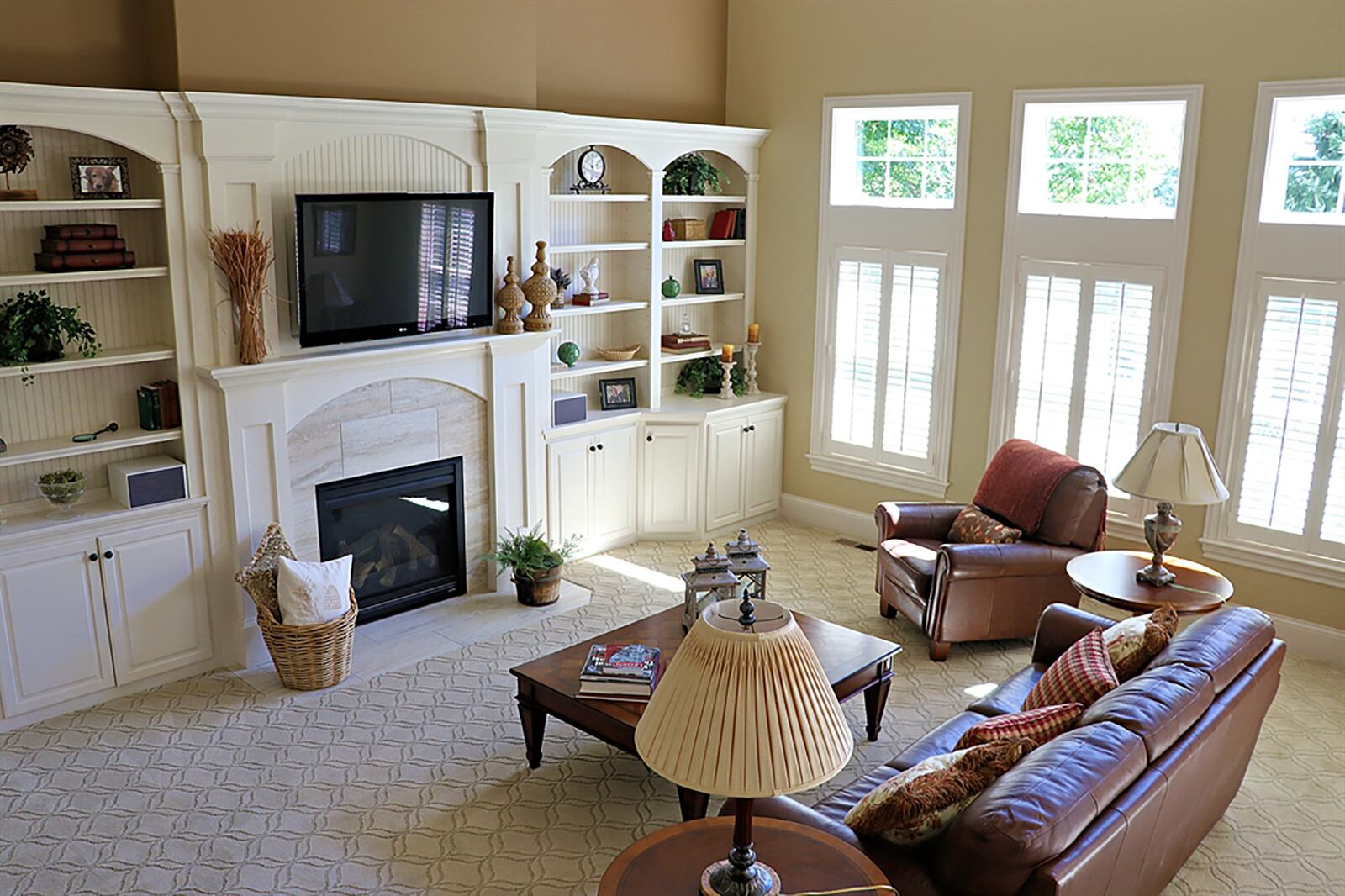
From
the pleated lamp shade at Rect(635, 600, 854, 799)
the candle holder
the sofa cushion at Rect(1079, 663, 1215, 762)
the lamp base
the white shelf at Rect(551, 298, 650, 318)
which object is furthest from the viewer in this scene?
the candle holder

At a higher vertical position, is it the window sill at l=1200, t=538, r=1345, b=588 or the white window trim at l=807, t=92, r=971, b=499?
the white window trim at l=807, t=92, r=971, b=499

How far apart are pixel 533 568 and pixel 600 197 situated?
241 cm

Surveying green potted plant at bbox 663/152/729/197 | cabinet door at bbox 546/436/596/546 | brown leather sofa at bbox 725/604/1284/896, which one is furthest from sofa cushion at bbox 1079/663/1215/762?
green potted plant at bbox 663/152/729/197

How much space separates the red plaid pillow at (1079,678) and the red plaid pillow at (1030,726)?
0.22 meters

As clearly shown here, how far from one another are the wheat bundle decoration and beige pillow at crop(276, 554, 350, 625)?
1.00m

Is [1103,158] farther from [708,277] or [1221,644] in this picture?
[1221,644]

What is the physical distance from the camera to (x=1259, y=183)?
570 centimetres

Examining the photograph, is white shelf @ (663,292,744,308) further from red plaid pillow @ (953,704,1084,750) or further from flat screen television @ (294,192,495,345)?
red plaid pillow @ (953,704,1084,750)

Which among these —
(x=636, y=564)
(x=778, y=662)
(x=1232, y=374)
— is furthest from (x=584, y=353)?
(x=778, y=662)

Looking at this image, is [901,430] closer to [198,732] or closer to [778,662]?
[198,732]

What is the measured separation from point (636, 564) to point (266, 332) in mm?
2749

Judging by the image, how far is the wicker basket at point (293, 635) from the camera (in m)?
5.23

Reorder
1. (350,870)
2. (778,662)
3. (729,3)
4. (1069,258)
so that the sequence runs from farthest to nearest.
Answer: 1. (729,3)
2. (1069,258)
3. (350,870)
4. (778,662)

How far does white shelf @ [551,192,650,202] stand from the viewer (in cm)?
692
